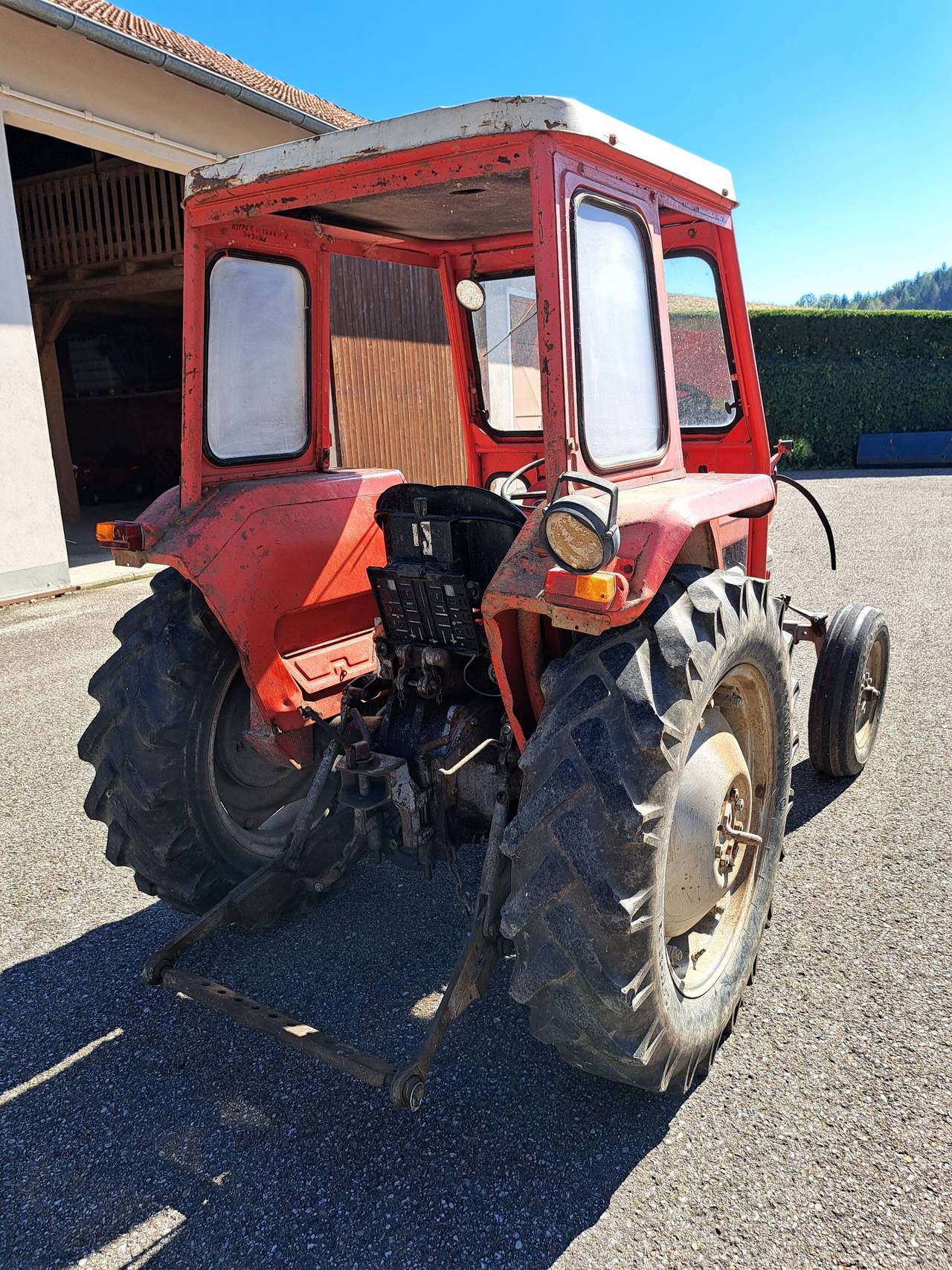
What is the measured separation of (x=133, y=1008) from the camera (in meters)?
2.85

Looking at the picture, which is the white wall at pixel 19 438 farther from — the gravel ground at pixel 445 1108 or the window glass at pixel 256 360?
the window glass at pixel 256 360

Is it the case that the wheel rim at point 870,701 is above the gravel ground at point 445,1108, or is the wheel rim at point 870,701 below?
above

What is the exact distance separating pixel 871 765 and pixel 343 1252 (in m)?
3.20

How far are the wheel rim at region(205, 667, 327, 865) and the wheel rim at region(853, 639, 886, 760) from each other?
240cm

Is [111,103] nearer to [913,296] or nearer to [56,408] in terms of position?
[56,408]

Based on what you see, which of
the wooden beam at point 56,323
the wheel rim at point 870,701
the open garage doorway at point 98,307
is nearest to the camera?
the wheel rim at point 870,701

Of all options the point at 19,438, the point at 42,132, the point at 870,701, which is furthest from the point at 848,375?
the point at 870,701

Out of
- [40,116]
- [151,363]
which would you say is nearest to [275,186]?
[40,116]

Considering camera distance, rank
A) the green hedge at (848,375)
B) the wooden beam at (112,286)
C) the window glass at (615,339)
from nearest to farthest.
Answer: the window glass at (615,339) < the wooden beam at (112,286) < the green hedge at (848,375)

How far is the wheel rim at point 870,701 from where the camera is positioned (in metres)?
Answer: 4.15

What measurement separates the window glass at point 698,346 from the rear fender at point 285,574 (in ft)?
3.92

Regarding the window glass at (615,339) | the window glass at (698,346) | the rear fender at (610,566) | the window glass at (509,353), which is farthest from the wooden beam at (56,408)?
the rear fender at (610,566)

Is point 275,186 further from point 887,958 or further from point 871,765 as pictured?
point 871,765

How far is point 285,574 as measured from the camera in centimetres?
293
